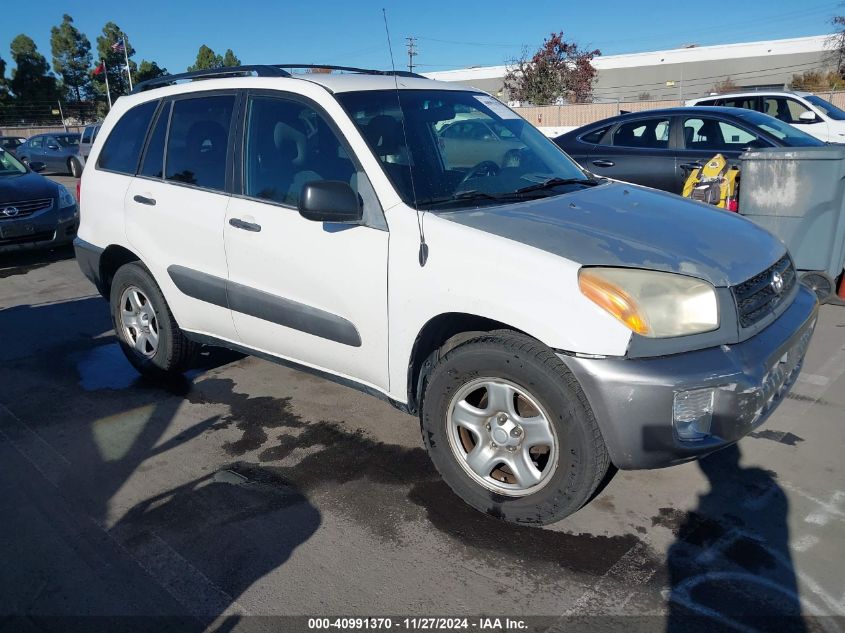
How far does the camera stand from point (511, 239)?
112 inches

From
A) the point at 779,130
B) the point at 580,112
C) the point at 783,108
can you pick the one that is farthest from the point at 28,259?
the point at 580,112

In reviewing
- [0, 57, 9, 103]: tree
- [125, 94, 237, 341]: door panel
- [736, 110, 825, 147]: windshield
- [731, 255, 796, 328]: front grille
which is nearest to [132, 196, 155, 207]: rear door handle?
[125, 94, 237, 341]: door panel

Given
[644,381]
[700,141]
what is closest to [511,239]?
[644,381]

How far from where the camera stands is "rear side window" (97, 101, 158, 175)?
4562 mm

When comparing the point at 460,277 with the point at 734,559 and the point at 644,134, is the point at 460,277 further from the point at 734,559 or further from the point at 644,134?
the point at 644,134

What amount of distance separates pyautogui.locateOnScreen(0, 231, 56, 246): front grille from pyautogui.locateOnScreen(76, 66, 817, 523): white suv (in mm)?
4870

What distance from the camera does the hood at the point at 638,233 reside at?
2.78m

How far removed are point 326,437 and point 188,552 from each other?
1170mm

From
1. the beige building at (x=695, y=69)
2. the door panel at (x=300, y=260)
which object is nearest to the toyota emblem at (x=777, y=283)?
the door panel at (x=300, y=260)

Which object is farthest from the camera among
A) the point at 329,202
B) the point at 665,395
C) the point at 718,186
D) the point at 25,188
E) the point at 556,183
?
the point at 25,188

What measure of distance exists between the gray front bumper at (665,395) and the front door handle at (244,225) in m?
1.87

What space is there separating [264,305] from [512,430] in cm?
158

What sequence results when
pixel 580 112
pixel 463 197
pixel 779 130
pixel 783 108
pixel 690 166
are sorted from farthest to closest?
pixel 580 112, pixel 783 108, pixel 779 130, pixel 690 166, pixel 463 197

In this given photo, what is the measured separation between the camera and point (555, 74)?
42.5m
